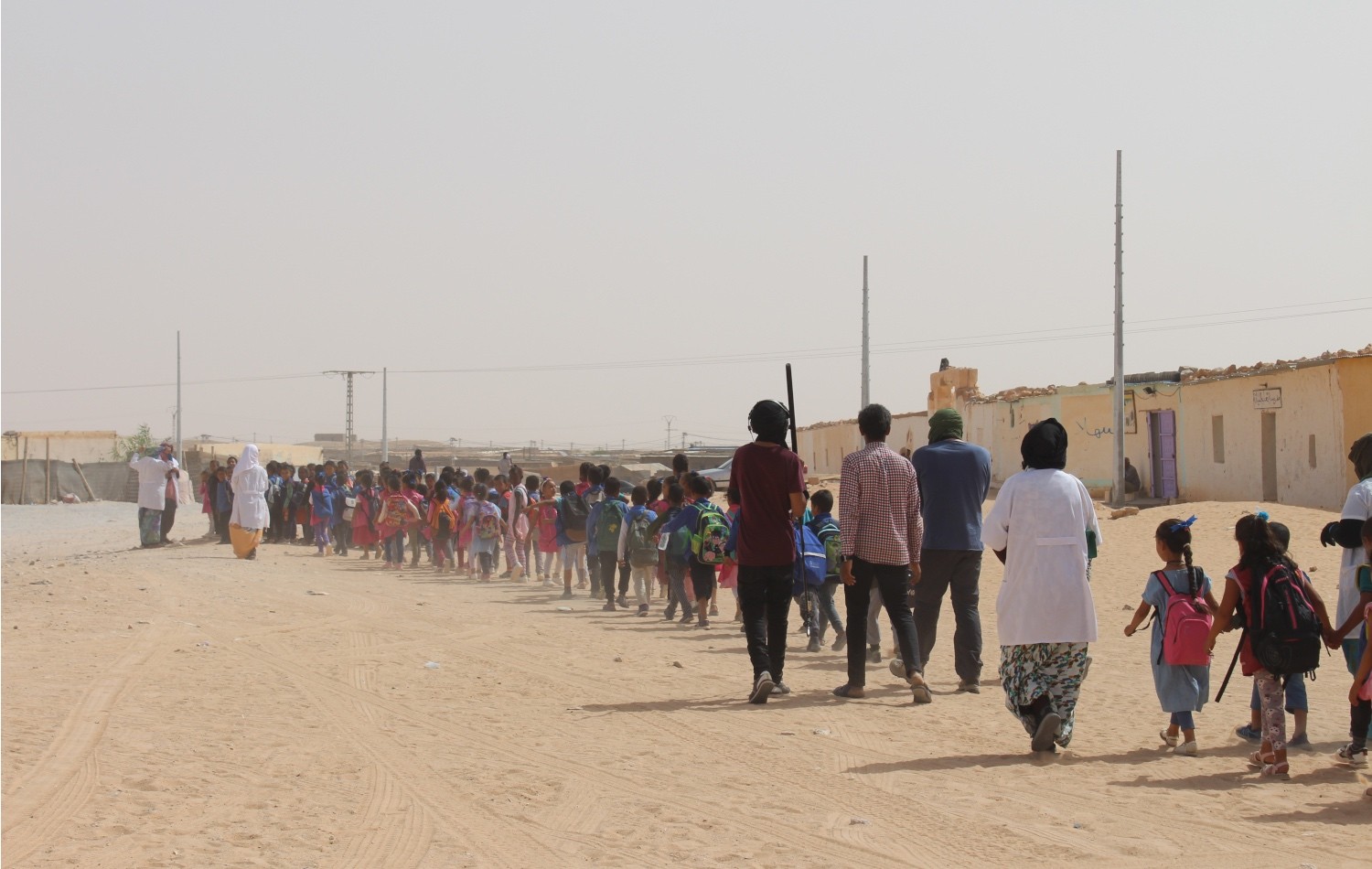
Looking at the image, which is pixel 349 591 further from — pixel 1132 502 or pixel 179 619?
pixel 1132 502

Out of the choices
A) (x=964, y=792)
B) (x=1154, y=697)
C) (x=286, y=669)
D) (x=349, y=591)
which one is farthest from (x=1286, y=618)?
(x=349, y=591)

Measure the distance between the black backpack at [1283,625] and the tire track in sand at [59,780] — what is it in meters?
5.70

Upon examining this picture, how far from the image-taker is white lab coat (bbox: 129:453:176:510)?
23.9 m

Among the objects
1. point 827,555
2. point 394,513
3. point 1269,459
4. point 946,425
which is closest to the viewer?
point 946,425

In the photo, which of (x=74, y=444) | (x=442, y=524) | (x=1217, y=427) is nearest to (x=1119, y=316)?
(x=1217, y=427)

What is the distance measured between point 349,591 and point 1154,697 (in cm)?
1093

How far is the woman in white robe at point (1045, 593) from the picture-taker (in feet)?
23.7

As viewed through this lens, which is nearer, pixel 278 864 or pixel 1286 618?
pixel 278 864

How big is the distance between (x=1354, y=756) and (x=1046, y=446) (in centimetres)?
220

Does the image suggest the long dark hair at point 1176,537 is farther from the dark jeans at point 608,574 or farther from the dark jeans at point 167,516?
the dark jeans at point 167,516

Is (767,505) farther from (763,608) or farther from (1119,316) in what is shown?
(1119,316)

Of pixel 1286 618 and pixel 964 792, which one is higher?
pixel 1286 618

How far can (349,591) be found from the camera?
17.4 meters

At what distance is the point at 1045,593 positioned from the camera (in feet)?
23.8
